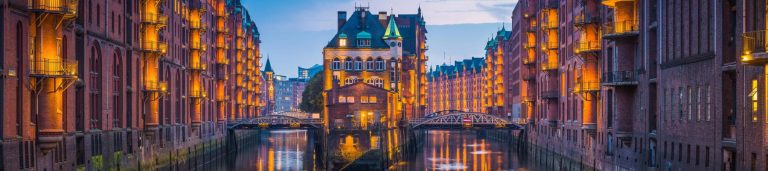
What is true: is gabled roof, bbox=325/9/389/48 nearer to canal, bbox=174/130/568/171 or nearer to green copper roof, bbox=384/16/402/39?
green copper roof, bbox=384/16/402/39

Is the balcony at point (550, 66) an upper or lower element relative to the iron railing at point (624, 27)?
lower

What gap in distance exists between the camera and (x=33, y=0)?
4428 cm

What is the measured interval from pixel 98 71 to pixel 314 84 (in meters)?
98.8

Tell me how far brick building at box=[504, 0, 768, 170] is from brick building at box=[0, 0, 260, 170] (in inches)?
1032

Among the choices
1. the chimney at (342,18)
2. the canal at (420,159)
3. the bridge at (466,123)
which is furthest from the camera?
the chimney at (342,18)

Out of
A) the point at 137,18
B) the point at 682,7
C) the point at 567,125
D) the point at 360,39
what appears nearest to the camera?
the point at 682,7

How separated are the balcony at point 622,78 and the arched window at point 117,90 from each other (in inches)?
1094

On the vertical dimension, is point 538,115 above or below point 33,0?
below

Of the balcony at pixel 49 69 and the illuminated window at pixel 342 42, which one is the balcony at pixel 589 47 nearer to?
the balcony at pixel 49 69

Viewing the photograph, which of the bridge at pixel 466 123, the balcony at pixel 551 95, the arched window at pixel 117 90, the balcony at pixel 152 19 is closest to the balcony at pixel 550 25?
the balcony at pixel 551 95

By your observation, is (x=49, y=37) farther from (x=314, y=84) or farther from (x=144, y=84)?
(x=314, y=84)

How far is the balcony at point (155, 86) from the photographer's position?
72250 mm

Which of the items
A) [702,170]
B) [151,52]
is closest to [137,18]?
[151,52]

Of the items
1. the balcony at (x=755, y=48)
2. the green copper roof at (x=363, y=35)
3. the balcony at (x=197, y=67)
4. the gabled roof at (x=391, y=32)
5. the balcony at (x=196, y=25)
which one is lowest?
the balcony at (x=755, y=48)
